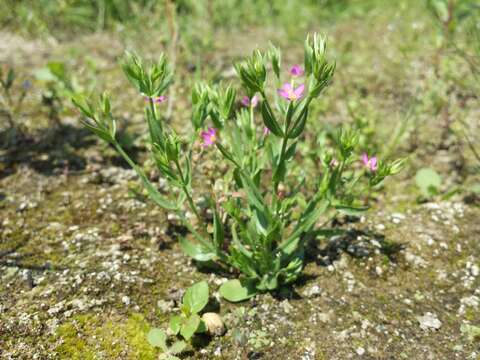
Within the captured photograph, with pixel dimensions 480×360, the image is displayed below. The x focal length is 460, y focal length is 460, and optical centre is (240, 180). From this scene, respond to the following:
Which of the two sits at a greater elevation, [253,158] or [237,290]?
[253,158]

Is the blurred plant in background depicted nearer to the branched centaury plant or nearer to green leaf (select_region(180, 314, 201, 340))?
the branched centaury plant

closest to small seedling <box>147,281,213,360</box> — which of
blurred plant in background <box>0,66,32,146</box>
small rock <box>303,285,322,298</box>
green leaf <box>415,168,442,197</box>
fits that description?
small rock <box>303,285,322,298</box>

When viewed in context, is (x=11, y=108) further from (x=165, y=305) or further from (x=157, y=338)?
(x=157, y=338)

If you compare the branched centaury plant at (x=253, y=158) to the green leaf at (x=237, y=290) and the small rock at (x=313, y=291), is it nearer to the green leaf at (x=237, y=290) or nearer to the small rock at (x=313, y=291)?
the green leaf at (x=237, y=290)

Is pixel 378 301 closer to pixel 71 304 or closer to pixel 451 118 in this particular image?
pixel 71 304

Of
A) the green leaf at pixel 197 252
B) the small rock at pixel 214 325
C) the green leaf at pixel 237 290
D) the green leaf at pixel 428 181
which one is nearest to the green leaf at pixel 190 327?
the small rock at pixel 214 325

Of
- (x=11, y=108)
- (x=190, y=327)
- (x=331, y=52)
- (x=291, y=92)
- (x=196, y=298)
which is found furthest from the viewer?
(x=331, y=52)

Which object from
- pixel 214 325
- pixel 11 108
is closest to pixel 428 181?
pixel 214 325
